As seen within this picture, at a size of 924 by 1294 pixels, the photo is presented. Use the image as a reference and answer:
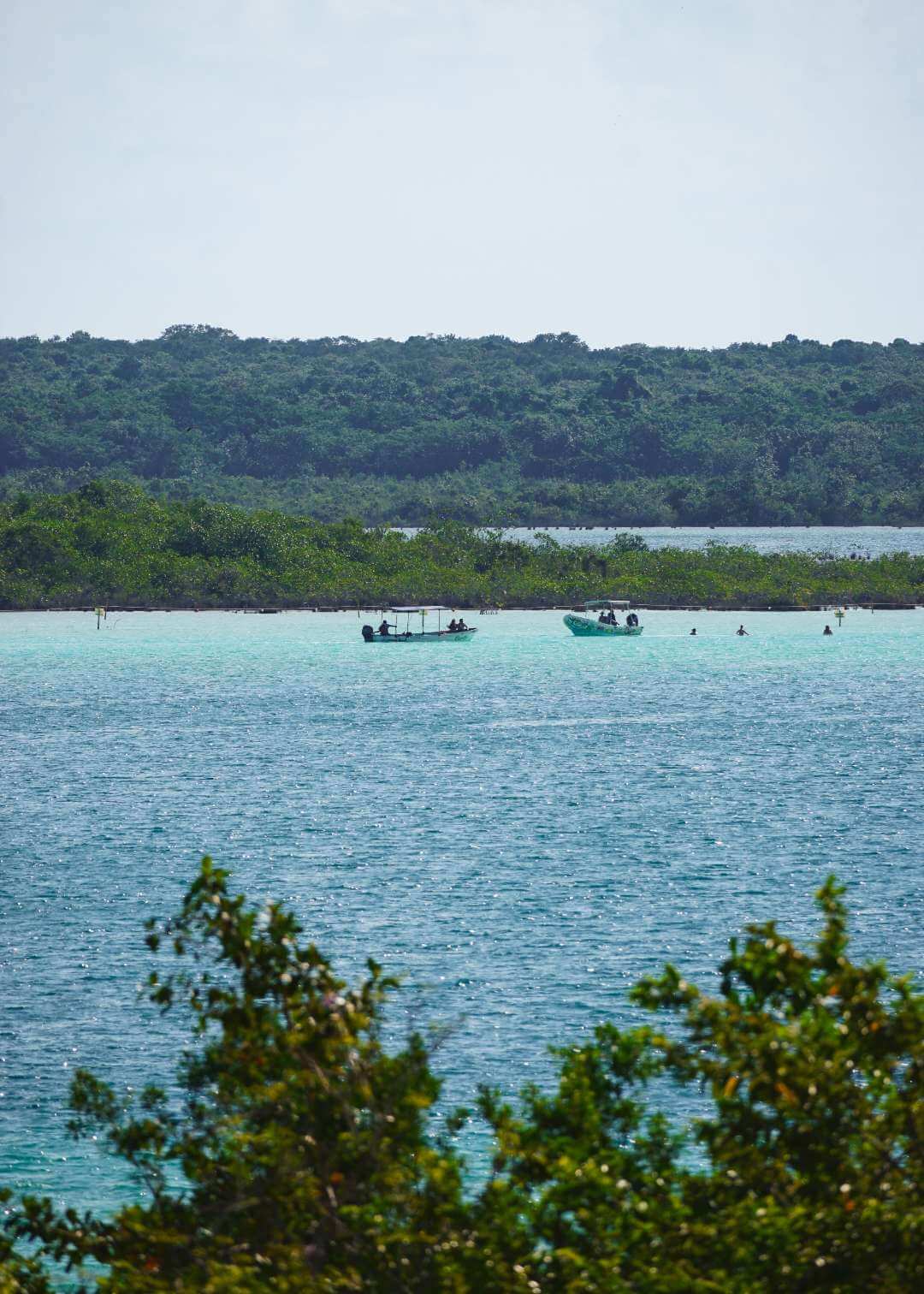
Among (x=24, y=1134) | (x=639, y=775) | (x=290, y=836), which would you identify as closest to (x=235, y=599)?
(x=639, y=775)

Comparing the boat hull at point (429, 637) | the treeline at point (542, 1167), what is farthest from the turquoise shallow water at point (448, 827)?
the boat hull at point (429, 637)

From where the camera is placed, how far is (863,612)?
15200 cm

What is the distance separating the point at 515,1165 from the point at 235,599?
464 ft

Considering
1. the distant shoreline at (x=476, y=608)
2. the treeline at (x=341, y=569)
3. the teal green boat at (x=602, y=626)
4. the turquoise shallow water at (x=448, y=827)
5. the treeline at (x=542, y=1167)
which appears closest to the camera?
the treeline at (x=542, y=1167)

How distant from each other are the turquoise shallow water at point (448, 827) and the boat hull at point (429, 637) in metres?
9.14

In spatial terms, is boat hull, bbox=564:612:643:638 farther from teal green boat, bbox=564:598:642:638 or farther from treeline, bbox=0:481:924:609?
treeline, bbox=0:481:924:609

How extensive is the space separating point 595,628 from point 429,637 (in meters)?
14.2

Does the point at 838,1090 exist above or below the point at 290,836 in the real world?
above

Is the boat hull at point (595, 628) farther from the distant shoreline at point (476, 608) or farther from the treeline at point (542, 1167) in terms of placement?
the treeline at point (542, 1167)

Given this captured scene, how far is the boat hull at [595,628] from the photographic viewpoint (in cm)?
12925

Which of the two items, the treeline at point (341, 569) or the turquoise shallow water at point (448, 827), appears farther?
the treeline at point (341, 569)

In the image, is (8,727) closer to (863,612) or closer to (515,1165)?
(515,1165)

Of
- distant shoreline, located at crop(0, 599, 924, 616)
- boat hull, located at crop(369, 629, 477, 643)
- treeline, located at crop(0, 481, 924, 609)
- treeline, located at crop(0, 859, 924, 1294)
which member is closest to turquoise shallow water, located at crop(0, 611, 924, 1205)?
treeline, located at crop(0, 859, 924, 1294)

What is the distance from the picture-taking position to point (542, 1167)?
481 inches
